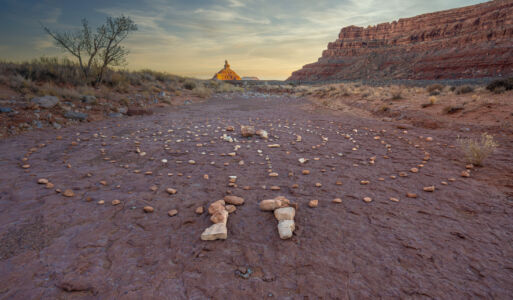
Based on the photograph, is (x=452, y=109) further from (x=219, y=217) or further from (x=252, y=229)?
(x=219, y=217)

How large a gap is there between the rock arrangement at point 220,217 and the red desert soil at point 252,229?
0.07 meters

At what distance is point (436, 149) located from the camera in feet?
15.8

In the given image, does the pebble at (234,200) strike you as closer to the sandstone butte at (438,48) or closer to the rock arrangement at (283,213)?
the rock arrangement at (283,213)

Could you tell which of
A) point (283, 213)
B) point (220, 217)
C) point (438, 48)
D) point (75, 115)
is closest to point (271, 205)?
point (283, 213)

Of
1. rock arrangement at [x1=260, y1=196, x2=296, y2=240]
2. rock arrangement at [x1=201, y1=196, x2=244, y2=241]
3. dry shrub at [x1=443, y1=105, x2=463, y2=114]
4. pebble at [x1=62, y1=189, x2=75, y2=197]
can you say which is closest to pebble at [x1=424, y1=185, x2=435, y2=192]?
rock arrangement at [x1=260, y1=196, x2=296, y2=240]

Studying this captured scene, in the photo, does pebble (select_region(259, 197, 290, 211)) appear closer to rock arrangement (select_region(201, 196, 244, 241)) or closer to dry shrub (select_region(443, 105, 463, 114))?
rock arrangement (select_region(201, 196, 244, 241))

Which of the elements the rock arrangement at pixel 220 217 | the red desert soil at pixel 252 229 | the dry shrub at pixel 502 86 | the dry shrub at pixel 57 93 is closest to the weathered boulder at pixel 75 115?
the dry shrub at pixel 57 93

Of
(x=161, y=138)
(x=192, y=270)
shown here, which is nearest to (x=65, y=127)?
(x=161, y=138)

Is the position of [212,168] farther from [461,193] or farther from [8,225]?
[461,193]

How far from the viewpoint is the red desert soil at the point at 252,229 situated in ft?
5.39

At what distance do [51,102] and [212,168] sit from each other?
7.03 m

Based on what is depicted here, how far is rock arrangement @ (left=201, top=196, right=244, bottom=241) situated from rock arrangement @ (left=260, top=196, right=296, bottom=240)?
340 mm

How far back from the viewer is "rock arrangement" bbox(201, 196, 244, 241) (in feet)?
6.84

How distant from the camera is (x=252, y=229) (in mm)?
2244
